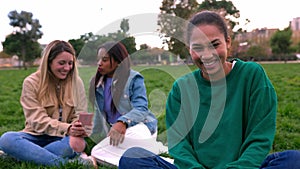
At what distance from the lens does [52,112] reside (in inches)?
128

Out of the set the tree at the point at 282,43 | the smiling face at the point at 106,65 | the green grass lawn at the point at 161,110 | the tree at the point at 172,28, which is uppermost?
the tree at the point at 282,43

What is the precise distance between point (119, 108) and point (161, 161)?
0.91 meters

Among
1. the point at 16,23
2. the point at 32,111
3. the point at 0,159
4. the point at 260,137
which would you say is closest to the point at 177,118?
the point at 260,137

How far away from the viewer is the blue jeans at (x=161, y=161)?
1856 millimetres

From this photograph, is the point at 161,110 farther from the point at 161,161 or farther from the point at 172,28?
the point at 172,28

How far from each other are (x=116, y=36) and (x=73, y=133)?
3.60ft

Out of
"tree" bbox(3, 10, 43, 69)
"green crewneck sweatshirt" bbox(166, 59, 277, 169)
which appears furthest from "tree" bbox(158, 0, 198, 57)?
"tree" bbox(3, 10, 43, 69)

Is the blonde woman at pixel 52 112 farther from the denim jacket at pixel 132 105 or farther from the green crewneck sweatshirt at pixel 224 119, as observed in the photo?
the green crewneck sweatshirt at pixel 224 119

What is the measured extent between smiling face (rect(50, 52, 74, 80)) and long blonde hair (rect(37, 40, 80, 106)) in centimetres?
3

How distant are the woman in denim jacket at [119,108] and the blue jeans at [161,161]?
646 mm

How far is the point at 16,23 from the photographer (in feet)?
147

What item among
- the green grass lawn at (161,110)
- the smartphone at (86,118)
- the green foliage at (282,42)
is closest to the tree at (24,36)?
the green foliage at (282,42)

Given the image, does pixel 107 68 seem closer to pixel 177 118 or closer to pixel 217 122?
pixel 177 118

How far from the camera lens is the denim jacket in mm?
2852
